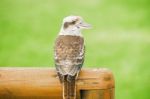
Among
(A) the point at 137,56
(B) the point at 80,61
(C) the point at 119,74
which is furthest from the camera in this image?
(A) the point at 137,56

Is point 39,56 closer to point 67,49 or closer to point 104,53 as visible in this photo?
point 104,53

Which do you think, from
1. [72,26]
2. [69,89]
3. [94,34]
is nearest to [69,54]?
[69,89]

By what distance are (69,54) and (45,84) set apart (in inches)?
13.7

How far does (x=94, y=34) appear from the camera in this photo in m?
7.02

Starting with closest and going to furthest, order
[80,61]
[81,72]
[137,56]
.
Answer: [81,72], [80,61], [137,56]

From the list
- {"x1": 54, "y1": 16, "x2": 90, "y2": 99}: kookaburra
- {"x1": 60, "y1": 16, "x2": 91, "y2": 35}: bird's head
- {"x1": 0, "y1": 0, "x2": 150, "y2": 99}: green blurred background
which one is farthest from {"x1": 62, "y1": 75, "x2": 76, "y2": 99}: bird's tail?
{"x1": 0, "y1": 0, "x2": 150, "y2": 99}: green blurred background

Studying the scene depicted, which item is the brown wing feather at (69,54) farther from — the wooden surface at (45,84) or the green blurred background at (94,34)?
the green blurred background at (94,34)

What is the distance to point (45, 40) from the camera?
7.11 metres

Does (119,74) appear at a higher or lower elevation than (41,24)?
lower

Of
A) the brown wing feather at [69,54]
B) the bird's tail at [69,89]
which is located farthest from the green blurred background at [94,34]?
the bird's tail at [69,89]

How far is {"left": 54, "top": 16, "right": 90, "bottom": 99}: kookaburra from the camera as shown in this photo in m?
2.83

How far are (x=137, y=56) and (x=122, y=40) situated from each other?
26cm

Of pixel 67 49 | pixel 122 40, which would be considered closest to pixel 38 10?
pixel 122 40

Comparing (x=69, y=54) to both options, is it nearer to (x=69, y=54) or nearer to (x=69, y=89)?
(x=69, y=54)
